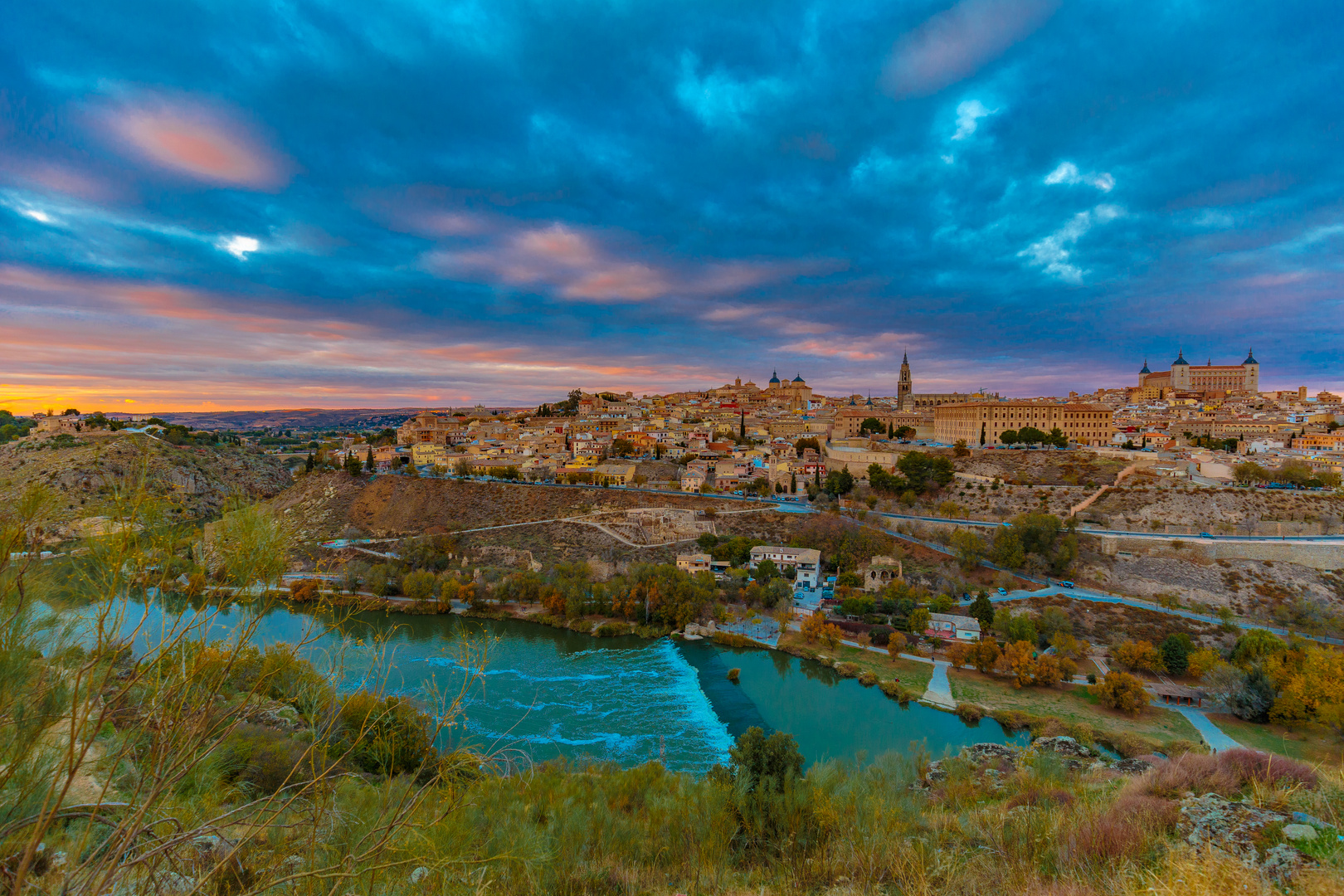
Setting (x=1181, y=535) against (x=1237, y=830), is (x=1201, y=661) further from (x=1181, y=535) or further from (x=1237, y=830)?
(x=1237, y=830)

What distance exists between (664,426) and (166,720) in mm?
36706

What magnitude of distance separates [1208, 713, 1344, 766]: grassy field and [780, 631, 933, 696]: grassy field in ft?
16.3

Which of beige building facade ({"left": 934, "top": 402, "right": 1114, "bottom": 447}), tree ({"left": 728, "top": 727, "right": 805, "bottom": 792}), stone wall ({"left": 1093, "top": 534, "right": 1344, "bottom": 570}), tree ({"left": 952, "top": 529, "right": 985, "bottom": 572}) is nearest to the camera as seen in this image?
tree ({"left": 728, "top": 727, "right": 805, "bottom": 792})

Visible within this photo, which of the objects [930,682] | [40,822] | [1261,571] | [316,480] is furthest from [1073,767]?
[316,480]

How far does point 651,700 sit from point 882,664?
5.54 metres

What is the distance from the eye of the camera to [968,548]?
1784cm

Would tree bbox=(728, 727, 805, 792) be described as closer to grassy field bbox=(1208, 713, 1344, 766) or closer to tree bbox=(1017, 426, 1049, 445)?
grassy field bbox=(1208, 713, 1344, 766)

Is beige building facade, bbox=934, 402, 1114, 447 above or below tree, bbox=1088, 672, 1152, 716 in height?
above

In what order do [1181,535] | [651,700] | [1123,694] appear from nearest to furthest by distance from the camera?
[1123,694] < [651,700] < [1181,535]

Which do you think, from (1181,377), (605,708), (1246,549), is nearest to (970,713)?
(605,708)

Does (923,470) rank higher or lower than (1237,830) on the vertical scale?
higher

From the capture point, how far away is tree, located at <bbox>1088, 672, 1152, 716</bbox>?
10984 millimetres

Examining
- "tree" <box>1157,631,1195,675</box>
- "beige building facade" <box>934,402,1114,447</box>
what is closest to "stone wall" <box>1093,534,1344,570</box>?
"tree" <box>1157,631,1195,675</box>

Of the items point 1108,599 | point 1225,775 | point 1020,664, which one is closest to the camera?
point 1225,775
